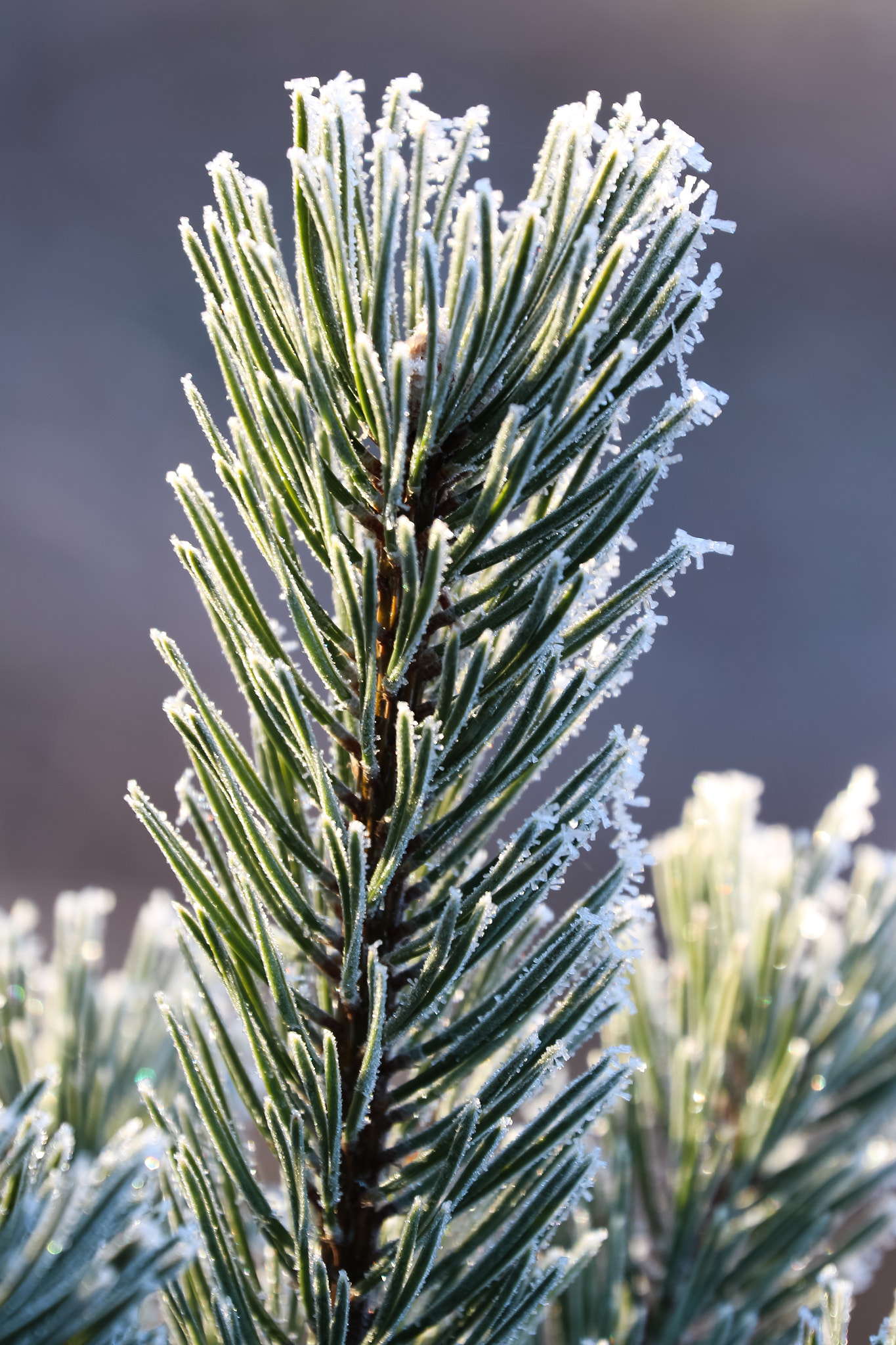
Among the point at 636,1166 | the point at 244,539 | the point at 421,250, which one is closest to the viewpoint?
the point at 421,250

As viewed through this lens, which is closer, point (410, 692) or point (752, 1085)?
point (410, 692)

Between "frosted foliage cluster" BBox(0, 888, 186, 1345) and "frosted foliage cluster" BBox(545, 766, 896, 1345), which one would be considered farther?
"frosted foliage cluster" BBox(545, 766, 896, 1345)

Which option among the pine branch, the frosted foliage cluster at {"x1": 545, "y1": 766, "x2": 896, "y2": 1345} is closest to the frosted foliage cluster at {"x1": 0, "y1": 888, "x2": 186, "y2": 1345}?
the pine branch

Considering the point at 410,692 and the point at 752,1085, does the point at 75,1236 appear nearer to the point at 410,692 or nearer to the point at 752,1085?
the point at 410,692

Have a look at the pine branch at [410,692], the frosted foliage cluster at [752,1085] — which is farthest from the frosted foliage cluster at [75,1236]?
the frosted foliage cluster at [752,1085]

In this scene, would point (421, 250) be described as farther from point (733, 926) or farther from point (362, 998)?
point (733, 926)

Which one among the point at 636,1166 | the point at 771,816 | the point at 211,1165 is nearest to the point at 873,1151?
the point at 636,1166

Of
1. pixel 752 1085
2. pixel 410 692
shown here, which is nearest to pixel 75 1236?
pixel 410 692

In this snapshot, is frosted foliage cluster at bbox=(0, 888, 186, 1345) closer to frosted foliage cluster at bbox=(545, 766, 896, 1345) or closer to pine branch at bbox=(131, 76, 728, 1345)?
pine branch at bbox=(131, 76, 728, 1345)
